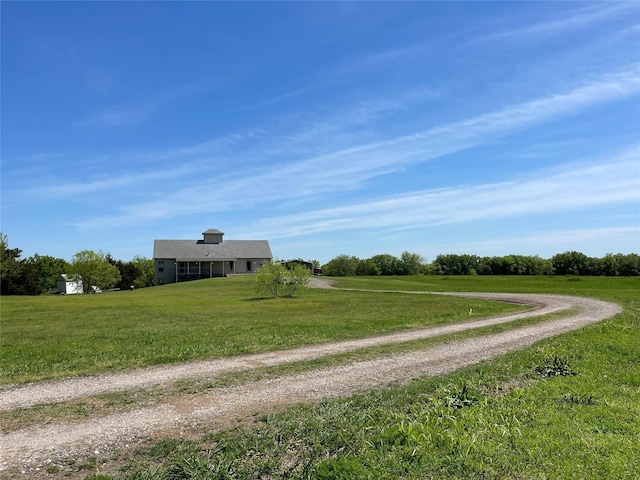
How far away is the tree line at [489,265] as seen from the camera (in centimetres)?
6771

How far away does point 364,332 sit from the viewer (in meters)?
15.2

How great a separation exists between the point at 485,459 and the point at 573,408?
Answer: 2.67m

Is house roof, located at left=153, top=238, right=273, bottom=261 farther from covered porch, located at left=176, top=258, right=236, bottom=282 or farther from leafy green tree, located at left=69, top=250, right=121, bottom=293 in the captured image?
leafy green tree, located at left=69, top=250, right=121, bottom=293

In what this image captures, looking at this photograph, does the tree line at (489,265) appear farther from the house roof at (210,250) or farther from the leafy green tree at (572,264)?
the house roof at (210,250)

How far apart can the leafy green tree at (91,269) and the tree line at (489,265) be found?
4613 centimetres

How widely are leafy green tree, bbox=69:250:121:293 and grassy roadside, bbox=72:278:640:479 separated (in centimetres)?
6097

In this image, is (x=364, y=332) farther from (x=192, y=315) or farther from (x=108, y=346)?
(x=192, y=315)

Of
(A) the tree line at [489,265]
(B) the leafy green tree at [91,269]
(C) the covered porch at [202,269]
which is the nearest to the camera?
(B) the leafy green tree at [91,269]

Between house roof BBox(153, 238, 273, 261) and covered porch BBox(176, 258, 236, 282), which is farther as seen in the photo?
covered porch BBox(176, 258, 236, 282)

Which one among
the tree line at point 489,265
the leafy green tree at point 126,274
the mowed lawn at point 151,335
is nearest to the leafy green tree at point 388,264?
the tree line at point 489,265

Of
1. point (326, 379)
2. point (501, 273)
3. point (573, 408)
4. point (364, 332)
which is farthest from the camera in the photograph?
point (501, 273)

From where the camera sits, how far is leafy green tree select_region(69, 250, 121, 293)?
195 feet

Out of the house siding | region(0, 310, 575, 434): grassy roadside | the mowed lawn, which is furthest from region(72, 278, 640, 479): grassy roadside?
the house siding

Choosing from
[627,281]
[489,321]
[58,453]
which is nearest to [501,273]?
[627,281]
